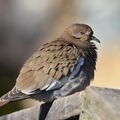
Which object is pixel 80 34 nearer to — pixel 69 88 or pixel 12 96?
pixel 69 88

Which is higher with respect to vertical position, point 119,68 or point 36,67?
point 36,67

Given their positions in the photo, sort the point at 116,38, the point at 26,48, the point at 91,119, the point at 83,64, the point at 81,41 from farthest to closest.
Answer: the point at 26,48
the point at 116,38
the point at 81,41
the point at 83,64
the point at 91,119

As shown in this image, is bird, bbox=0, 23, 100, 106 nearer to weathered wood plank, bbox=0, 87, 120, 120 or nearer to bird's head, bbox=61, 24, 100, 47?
bird's head, bbox=61, 24, 100, 47

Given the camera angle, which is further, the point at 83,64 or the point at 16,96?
the point at 83,64

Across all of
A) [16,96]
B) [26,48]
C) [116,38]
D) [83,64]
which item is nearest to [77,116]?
[16,96]

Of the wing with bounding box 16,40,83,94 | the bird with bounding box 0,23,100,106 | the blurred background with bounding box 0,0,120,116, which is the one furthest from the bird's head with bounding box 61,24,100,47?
the blurred background with bounding box 0,0,120,116

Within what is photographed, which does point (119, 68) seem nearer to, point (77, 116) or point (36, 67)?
point (36, 67)
